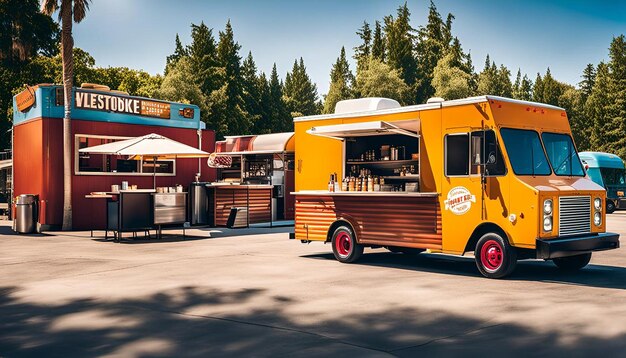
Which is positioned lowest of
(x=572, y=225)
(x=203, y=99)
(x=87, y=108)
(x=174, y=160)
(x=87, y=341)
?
(x=87, y=341)

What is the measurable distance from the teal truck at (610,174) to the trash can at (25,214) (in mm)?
27266

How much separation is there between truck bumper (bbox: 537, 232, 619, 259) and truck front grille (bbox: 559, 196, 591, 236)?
0.13m

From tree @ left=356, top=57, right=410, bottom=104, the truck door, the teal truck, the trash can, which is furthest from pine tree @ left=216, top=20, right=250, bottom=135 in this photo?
the truck door

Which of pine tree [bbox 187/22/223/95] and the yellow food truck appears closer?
the yellow food truck

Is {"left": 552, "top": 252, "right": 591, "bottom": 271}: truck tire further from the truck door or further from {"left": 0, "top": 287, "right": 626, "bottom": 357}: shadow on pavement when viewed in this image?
{"left": 0, "top": 287, "right": 626, "bottom": 357}: shadow on pavement

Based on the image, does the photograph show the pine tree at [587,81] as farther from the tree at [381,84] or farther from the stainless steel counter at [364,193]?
the stainless steel counter at [364,193]

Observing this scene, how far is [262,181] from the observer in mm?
26953

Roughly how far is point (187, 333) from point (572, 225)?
22.3ft

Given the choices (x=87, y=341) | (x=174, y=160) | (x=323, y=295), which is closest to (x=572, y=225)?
(x=323, y=295)

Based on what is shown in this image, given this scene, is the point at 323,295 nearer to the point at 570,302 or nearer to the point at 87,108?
the point at 570,302

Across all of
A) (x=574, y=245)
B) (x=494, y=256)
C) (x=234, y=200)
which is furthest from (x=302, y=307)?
(x=234, y=200)

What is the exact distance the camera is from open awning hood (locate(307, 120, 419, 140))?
39.7ft

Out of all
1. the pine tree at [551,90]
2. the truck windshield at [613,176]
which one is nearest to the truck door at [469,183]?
the truck windshield at [613,176]

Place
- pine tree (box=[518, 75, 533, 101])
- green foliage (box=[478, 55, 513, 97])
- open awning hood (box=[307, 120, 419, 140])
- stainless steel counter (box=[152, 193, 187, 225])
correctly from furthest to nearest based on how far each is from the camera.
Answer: pine tree (box=[518, 75, 533, 101]) < green foliage (box=[478, 55, 513, 97]) < stainless steel counter (box=[152, 193, 187, 225]) < open awning hood (box=[307, 120, 419, 140])
